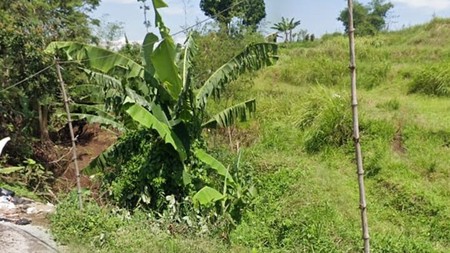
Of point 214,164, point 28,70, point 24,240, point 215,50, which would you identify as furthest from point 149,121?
point 215,50

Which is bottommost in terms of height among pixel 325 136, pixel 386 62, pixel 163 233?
pixel 163 233

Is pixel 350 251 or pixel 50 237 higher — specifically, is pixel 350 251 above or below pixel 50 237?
below

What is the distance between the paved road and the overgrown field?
0.17 metres

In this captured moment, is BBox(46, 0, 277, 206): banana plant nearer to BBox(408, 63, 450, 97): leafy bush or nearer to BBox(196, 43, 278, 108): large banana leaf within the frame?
BBox(196, 43, 278, 108): large banana leaf

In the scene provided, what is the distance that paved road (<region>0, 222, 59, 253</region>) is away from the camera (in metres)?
4.09

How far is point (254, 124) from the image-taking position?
27.9 feet

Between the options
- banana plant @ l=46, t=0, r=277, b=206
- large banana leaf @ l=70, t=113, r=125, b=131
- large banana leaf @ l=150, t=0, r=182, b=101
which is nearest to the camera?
large banana leaf @ l=150, t=0, r=182, b=101

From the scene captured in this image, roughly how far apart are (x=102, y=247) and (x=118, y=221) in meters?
0.48

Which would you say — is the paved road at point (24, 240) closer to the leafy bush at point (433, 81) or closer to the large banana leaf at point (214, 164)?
the large banana leaf at point (214, 164)

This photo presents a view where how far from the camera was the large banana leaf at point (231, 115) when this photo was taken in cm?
623

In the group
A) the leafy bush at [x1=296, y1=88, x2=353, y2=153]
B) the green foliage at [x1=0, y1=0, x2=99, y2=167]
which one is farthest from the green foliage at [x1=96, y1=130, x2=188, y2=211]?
the leafy bush at [x1=296, y1=88, x2=353, y2=153]

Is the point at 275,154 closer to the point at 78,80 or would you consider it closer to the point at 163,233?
the point at 163,233

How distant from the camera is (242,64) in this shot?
605 centimetres

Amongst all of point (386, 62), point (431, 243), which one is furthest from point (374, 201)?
point (386, 62)
